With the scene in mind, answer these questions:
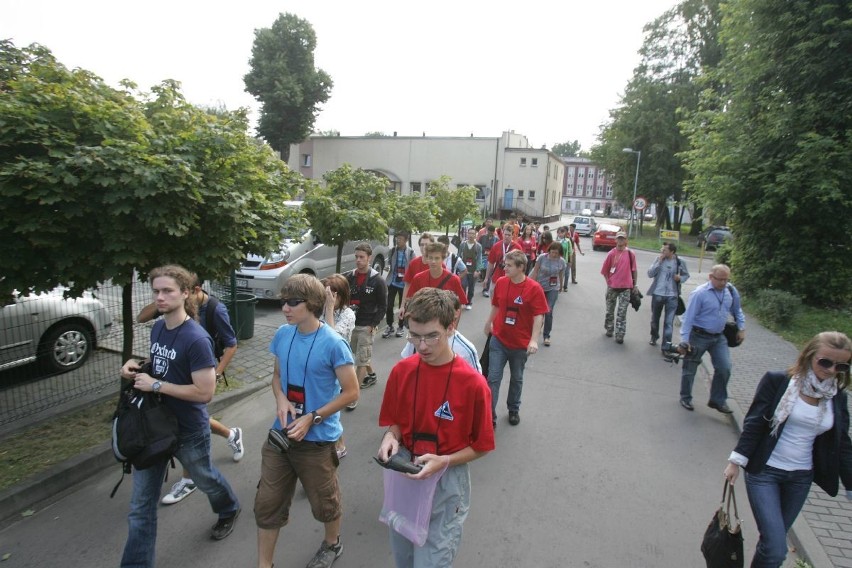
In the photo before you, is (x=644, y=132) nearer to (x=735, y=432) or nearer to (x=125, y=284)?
(x=735, y=432)

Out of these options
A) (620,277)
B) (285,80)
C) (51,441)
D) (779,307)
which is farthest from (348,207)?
(285,80)

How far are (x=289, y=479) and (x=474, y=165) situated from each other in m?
45.5

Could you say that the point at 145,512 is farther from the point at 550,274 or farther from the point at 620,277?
the point at 620,277

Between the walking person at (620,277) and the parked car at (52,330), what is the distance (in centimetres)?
790

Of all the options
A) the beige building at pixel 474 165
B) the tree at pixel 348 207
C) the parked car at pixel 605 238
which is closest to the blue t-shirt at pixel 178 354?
the tree at pixel 348 207

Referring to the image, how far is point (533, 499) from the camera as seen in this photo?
4.15 metres

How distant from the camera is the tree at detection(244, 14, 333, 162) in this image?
139ft

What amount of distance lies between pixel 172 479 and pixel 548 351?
6010mm

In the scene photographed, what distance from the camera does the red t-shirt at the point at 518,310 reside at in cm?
508

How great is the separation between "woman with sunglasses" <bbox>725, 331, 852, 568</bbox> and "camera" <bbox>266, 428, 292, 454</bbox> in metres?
2.71

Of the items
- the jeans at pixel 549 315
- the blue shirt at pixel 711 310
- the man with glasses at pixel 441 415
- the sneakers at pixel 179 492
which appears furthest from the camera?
the jeans at pixel 549 315

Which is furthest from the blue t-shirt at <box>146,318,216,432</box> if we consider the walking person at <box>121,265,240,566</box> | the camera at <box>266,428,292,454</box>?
the camera at <box>266,428,292,454</box>

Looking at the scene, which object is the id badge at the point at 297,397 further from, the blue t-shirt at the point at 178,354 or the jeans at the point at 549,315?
the jeans at the point at 549,315

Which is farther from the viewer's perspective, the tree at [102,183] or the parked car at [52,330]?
the parked car at [52,330]
